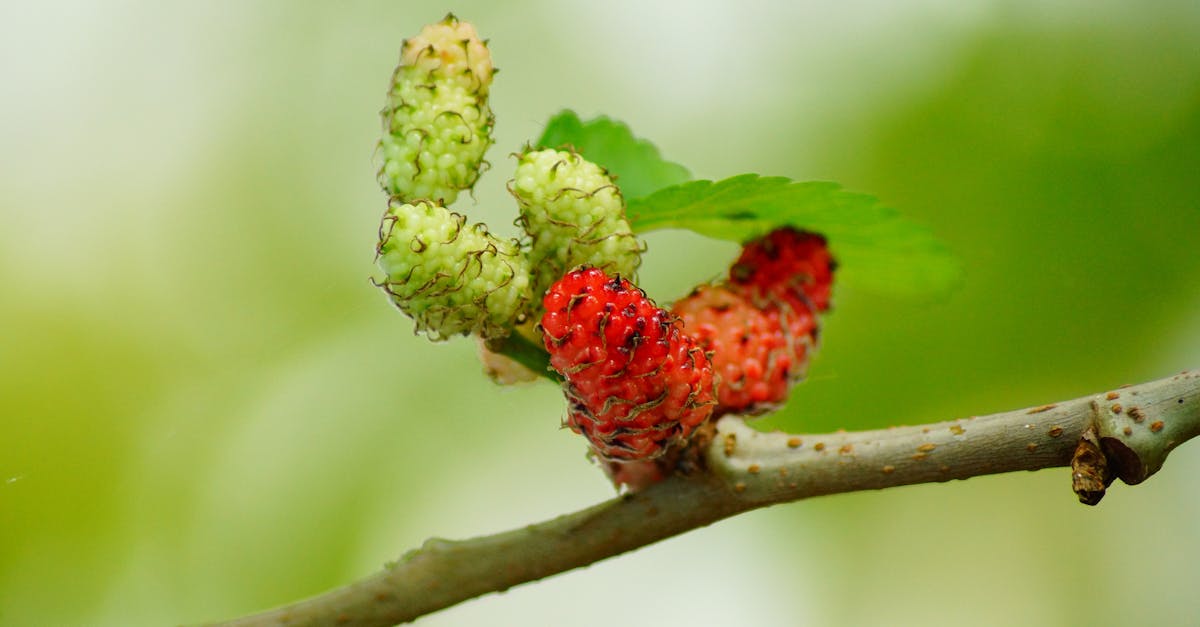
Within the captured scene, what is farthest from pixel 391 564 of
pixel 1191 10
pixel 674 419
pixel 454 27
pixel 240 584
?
pixel 1191 10

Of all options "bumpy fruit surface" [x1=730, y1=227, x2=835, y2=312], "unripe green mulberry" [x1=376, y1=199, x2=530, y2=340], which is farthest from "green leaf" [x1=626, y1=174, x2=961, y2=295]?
"unripe green mulberry" [x1=376, y1=199, x2=530, y2=340]

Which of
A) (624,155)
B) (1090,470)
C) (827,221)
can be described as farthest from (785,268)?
(1090,470)

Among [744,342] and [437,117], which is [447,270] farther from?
[744,342]

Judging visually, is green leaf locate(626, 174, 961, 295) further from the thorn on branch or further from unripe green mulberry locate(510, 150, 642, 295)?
the thorn on branch

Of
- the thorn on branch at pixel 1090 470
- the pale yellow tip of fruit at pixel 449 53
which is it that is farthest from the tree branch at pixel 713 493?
the pale yellow tip of fruit at pixel 449 53

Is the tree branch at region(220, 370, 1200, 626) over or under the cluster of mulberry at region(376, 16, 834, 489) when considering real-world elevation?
under
